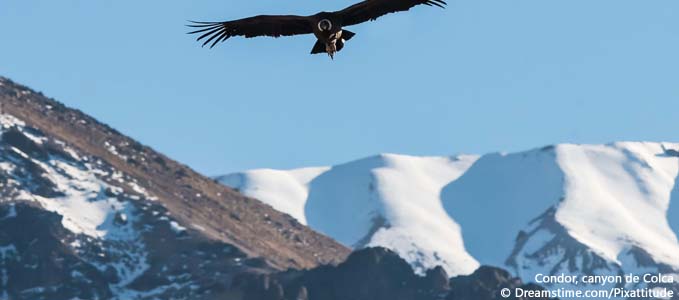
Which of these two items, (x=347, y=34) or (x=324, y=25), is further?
(x=347, y=34)

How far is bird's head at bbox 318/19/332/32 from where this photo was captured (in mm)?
39094

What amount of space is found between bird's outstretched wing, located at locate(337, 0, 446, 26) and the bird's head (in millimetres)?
707

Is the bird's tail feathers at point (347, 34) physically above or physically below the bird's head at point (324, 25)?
below

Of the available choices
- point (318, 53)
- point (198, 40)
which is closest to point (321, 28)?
point (318, 53)

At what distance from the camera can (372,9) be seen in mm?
39938

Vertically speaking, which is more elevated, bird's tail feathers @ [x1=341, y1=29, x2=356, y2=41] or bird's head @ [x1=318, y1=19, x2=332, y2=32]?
bird's head @ [x1=318, y1=19, x2=332, y2=32]

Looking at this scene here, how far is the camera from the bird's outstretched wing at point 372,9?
39.8 m

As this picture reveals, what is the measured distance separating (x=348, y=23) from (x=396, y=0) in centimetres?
122

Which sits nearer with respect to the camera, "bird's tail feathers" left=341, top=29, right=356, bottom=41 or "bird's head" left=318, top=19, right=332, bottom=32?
"bird's head" left=318, top=19, right=332, bottom=32

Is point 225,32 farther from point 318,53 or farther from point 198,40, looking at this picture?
point 318,53

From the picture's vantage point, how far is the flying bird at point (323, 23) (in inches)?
1544

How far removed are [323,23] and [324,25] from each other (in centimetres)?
17

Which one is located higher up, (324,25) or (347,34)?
(324,25)

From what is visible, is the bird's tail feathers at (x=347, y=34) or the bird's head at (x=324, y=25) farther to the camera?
the bird's tail feathers at (x=347, y=34)
